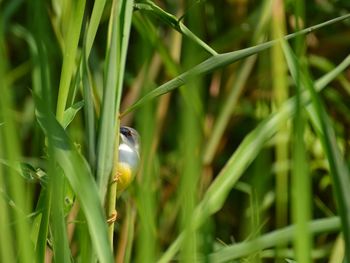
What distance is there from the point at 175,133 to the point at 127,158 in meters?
0.97

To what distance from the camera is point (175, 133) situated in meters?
1.95

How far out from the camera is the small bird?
3.16 feet

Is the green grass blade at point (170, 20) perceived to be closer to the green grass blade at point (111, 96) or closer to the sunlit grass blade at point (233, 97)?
the green grass blade at point (111, 96)

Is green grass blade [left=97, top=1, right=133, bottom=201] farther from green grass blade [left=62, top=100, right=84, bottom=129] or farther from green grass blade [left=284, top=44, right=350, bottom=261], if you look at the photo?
green grass blade [left=284, top=44, right=350, bottom=261]

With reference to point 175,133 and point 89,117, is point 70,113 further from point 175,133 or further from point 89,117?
point 175,133

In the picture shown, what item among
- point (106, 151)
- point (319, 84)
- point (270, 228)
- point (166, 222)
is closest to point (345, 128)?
point (270, 228)

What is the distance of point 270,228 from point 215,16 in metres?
0.44

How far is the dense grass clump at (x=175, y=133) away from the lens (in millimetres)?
668

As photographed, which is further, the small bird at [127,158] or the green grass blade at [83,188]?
the small bird at [127,158]

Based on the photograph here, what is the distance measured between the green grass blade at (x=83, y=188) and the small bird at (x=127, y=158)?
176mm

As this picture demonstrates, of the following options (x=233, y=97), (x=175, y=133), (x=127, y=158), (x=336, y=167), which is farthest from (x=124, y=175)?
(x=175, y=133)

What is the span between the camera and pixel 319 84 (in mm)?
1046

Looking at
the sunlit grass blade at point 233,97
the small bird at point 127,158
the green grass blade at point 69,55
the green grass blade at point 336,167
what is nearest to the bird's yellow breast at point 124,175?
the small bird at point 127,158

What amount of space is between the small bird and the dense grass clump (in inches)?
0.8
